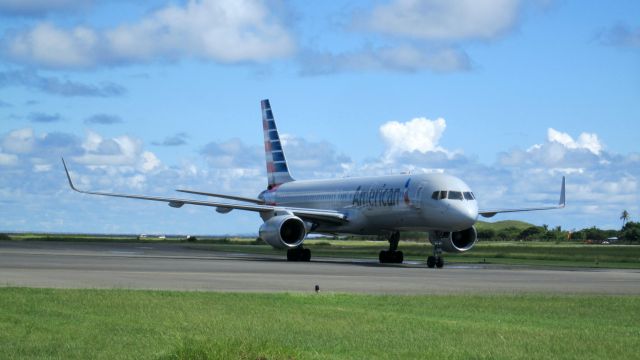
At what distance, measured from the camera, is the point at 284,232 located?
46875mm

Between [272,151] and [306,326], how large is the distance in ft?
156

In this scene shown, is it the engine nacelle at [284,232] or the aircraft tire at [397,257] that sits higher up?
the engine nacelle at [284,232]

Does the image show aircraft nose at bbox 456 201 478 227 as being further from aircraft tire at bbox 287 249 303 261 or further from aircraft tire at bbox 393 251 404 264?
aircraft tire at bbox 287 249 303 261

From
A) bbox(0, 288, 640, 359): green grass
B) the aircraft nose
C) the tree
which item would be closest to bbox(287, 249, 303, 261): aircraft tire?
the aircraft nose

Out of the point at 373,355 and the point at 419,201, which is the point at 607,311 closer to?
the point at 373,355

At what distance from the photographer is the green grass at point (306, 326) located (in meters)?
11.9

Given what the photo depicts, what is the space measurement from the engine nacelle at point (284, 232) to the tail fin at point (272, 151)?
14006 millimetres

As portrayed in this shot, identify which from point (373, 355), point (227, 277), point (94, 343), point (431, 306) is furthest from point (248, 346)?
point (227, 277)

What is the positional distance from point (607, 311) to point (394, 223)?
28.0 m

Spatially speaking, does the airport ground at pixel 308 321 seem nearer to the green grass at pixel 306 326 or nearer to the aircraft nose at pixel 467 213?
the green grass at pixel 306 326

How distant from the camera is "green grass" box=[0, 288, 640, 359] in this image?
11.9 metres

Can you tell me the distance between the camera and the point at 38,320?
14.7 meters

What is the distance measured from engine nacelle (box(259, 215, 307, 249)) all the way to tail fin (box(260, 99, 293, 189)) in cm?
1401

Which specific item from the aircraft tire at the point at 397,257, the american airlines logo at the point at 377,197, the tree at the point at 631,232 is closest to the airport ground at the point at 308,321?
the american airlines logo at the point at 377,197
